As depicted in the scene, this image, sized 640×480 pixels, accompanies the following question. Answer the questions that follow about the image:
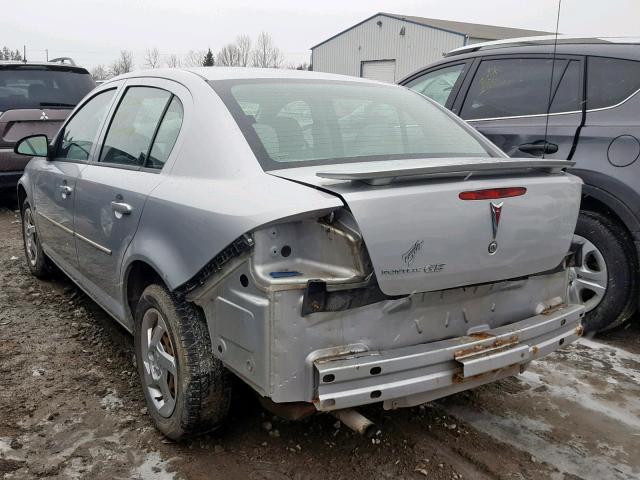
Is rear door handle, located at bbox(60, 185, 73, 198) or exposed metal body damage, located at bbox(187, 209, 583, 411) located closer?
exposed metal body damage, located at bbox(187, 209, 583, 411)

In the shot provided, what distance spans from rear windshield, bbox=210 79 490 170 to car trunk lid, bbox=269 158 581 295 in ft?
0.64

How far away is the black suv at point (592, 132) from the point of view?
3.69 m

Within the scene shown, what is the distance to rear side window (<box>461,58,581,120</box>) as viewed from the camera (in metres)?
4.17

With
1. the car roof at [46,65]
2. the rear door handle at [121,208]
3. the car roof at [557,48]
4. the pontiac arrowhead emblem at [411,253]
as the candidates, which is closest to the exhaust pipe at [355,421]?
the pontiac arrowhead emblem at [411,253]

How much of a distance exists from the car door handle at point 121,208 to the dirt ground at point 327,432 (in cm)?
101

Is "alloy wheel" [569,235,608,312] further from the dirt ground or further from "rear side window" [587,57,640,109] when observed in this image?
"rear side window" [587,57,640,109]

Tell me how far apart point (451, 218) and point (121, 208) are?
1.67 m

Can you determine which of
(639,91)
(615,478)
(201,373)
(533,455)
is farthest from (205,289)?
(639,91)

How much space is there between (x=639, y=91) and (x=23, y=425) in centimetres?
406

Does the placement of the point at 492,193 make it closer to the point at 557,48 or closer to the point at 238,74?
the point at 238,74

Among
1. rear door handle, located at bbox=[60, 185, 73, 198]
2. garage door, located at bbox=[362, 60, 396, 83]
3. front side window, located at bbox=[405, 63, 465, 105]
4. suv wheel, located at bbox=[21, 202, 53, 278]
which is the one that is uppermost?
garage door, located at bbox=[362, 60, 396, 83]

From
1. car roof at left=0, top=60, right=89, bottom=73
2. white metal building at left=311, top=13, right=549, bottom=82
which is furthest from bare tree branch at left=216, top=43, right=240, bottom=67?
car roof at left=0, top=60, right=89, bottom=73

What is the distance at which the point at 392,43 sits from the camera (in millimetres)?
33688

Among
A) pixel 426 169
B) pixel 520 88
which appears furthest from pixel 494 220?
pixel 520 88
